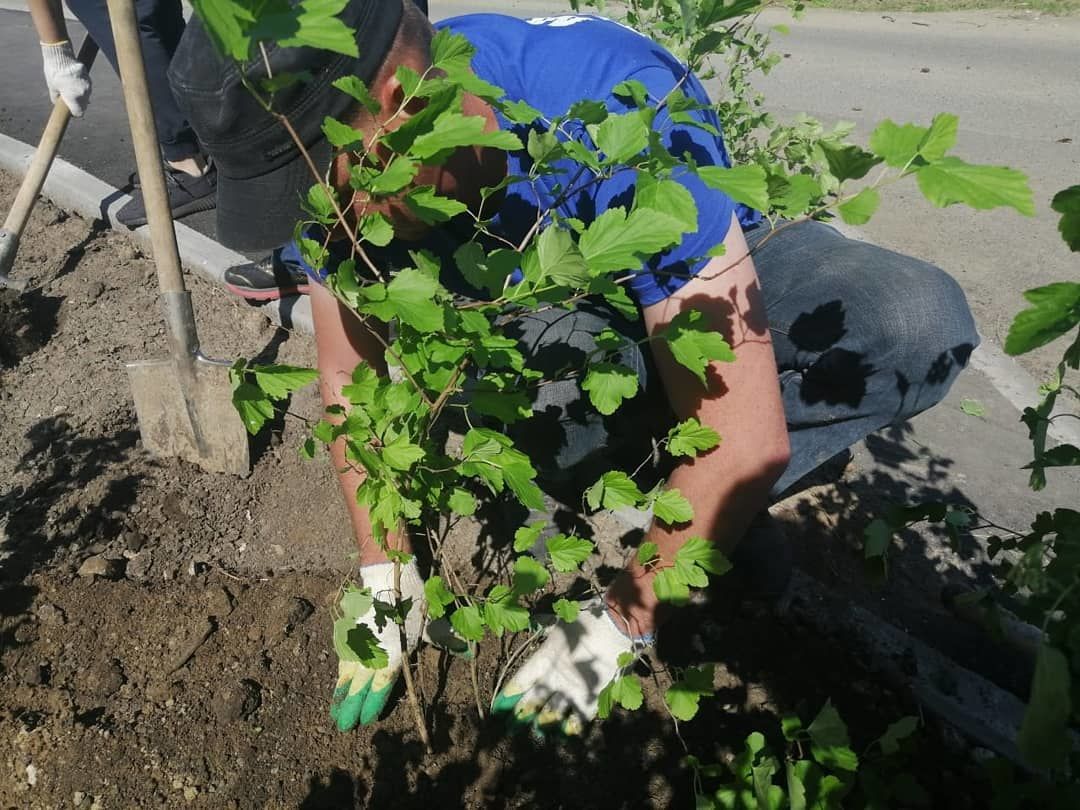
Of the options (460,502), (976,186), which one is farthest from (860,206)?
(460,502)

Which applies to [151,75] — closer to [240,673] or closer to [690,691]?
[240,673]

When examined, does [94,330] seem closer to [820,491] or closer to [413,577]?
[413,577]

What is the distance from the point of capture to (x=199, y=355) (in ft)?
8.98

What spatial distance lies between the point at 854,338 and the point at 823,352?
3.2 inches

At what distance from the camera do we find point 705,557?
1.39 meters

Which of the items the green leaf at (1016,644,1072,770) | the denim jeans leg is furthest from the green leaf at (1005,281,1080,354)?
the denim jeans leg

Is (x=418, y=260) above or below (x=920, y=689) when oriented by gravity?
above

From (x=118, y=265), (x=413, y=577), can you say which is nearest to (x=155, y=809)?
(x=413, y=577)

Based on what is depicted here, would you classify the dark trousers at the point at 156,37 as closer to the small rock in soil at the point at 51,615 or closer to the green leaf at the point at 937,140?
the small rock in soil at the point at 51,615

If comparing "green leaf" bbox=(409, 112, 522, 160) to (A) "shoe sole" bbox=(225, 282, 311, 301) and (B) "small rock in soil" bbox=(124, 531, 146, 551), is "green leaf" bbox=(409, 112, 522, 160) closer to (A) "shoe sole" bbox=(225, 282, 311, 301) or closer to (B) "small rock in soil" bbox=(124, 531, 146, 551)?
(B) "small rock in soil" bbox=(124, 531, 146, 551)

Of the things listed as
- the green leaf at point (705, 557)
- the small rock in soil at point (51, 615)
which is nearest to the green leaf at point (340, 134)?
the green leaf at point (705, 557)

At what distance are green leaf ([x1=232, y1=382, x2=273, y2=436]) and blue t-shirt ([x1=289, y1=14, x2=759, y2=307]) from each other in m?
0.59

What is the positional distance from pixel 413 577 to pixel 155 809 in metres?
0.76

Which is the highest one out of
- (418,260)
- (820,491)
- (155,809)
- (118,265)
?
(418,260)
